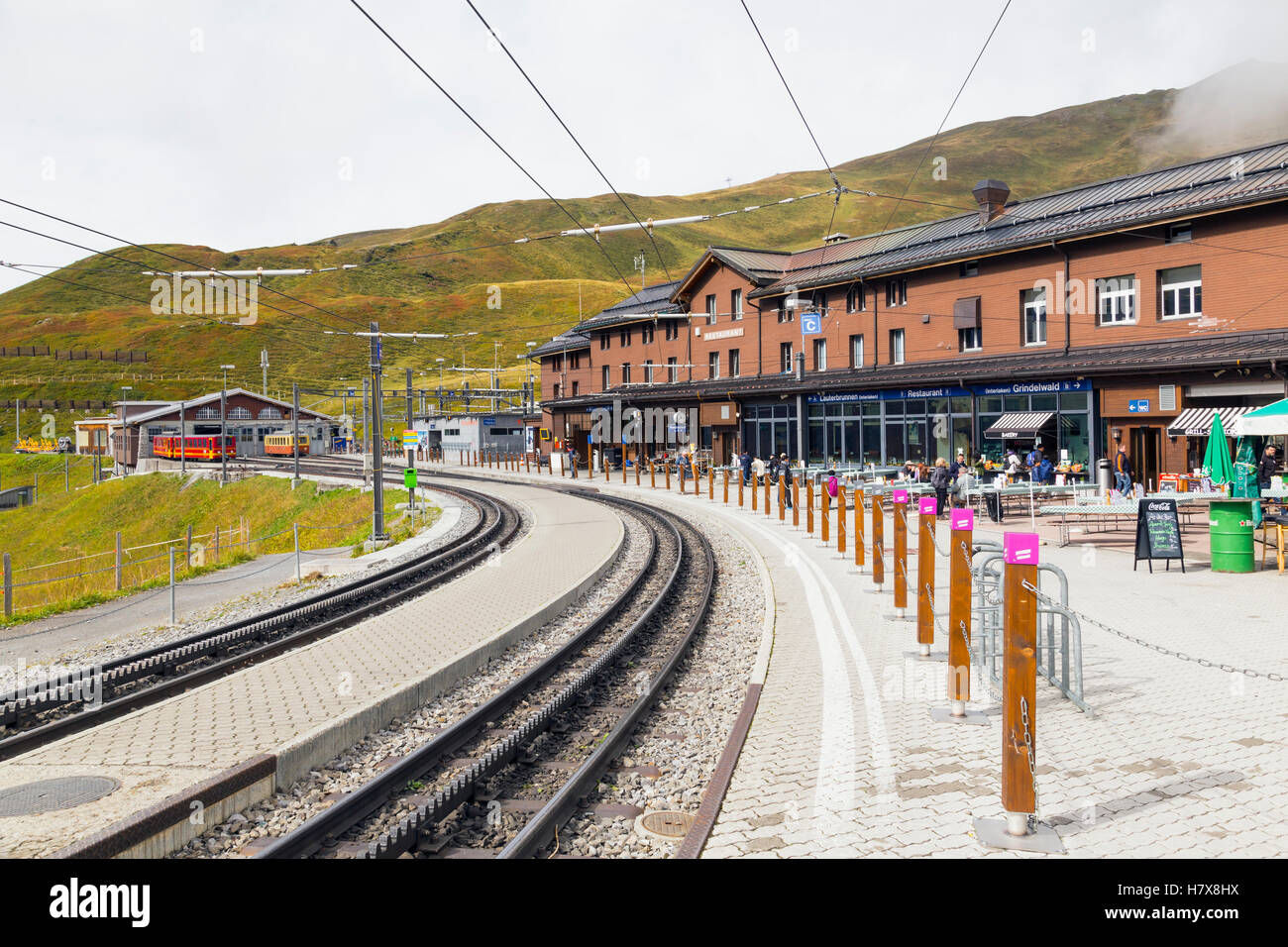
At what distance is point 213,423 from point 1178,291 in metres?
71.4

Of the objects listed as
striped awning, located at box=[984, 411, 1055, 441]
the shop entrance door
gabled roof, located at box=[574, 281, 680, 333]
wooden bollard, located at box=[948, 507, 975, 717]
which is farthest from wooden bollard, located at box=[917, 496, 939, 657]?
gabled roof, located at box=[574, 281, 680, 333]

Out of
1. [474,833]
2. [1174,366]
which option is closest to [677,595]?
[474,833]

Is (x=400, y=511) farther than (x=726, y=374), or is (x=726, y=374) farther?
(x=726, y=374)

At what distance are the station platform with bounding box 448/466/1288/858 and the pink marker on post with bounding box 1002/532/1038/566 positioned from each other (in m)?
1.47

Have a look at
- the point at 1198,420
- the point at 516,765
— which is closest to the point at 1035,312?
the point at 1198,420

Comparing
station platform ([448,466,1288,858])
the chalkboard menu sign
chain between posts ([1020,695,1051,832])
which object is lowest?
station platform ([448,466,1288,858])

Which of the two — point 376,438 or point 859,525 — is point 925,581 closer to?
point 859,525

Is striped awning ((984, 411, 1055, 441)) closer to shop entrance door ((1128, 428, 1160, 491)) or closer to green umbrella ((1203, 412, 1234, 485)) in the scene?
shop entrance door ((1128, 428, 1160, 491))

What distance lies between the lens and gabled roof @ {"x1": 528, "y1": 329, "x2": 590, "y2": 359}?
6438 cm

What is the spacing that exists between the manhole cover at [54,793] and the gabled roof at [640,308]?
153 feet
